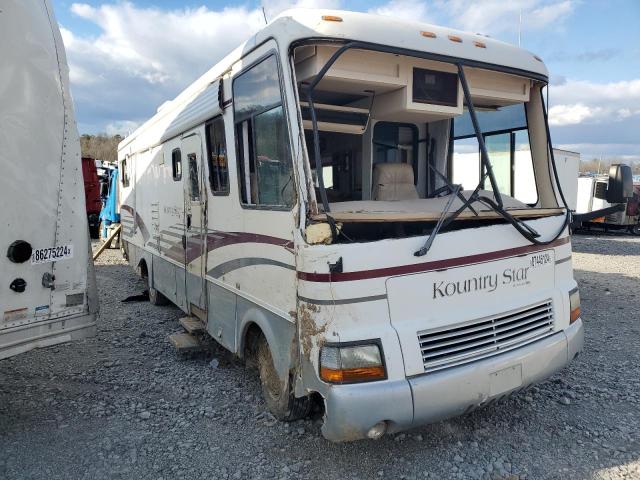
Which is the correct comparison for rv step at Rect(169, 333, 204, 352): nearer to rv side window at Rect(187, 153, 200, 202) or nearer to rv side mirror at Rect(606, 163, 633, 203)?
rv side window at Rect(187, 153, 200, 202)

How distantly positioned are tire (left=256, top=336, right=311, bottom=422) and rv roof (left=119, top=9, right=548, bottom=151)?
2.25m

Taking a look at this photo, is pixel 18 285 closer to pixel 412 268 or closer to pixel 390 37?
pixel 412 268

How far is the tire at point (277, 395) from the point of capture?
3531mm

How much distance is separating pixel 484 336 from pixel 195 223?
309 centimetres

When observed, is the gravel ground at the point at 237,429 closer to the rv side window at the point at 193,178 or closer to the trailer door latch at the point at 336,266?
the trailer door latch at the point at 336,266

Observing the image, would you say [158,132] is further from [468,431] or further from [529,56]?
[468,431]

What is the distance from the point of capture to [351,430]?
112 inches

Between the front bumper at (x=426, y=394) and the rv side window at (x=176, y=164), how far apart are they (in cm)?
356

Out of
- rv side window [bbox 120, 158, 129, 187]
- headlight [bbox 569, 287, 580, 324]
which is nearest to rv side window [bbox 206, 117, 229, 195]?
headlight [bbox 569, 287, 580, 324]

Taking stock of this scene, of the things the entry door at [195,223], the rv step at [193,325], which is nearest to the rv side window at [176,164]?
the entry door at [195,223]

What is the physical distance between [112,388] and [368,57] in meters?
3.62

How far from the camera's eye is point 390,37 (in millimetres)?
3252

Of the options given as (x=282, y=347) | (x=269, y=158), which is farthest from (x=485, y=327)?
(x=269, y=158)

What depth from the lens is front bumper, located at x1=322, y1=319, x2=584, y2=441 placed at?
2.83m
